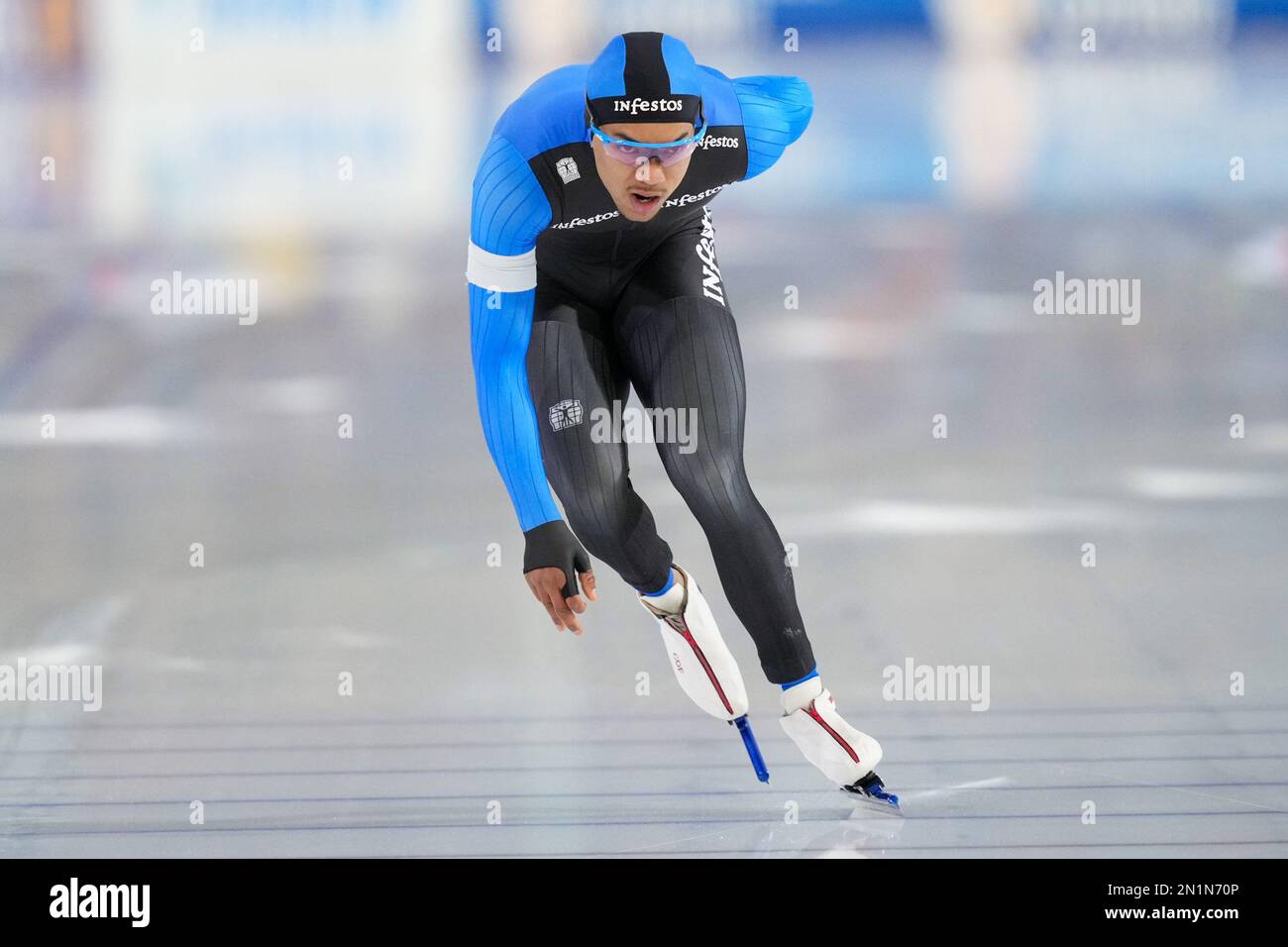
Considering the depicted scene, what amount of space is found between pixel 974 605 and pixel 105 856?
9.35ft

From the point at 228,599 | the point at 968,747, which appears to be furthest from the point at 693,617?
the point at 228,599

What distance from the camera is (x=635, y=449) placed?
685 cm

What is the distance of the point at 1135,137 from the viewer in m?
10.2

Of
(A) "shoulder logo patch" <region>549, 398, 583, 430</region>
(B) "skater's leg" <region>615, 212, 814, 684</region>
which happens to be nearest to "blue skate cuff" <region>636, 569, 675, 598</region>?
(B) "skater's leg" <region>615, 212, 814, 684</region>

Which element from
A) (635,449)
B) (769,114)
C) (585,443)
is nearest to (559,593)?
(585,443)

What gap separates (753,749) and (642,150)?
1.42 meters

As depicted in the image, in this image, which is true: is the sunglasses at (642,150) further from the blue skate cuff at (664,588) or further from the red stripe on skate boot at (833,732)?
the red stripe on skate boot at (833,732)

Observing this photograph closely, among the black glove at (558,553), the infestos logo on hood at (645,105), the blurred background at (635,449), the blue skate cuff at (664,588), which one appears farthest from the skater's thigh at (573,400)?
the blurred background at (635,449)

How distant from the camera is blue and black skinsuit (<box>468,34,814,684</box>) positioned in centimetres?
347

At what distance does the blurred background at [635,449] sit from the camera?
412 centimetres

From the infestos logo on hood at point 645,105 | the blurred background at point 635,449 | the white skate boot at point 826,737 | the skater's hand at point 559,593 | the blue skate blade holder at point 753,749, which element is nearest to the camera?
the infestos logo on hood at point 645,105

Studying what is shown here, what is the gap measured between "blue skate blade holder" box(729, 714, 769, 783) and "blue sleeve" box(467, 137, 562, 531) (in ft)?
2.39

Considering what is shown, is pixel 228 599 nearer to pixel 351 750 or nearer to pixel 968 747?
pixel 351 750

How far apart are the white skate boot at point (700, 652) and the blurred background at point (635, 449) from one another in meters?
0.26
